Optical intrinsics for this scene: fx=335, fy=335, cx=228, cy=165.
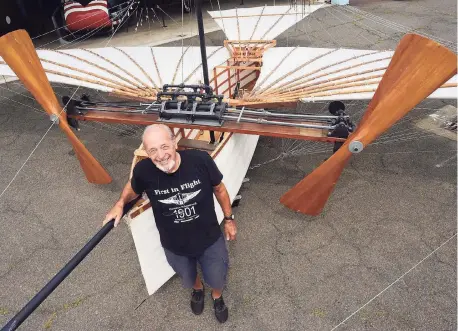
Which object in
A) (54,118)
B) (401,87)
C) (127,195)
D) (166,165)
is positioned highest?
(401,87)

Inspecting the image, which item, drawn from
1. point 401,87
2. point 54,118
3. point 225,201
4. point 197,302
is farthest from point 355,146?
point 54,118

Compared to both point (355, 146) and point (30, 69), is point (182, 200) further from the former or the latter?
point (30, 69)

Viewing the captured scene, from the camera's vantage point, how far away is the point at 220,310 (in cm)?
292

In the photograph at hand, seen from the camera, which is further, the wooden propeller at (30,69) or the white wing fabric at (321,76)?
the white wing fabric at (321,76)

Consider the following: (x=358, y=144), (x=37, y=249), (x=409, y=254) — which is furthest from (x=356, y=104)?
(x=37, y=249)

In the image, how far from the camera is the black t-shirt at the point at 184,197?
7.47ft

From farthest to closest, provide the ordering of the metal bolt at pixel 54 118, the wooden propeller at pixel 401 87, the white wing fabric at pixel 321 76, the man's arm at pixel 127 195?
the white wing fabric at pixel 321 76
the metal bolt at pixel 54 118
the man's arm at pixel 127 195
the wooden propeller at pixel 401 87

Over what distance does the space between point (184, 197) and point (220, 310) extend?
1225 millimetres

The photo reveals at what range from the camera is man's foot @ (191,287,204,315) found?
2.99 m

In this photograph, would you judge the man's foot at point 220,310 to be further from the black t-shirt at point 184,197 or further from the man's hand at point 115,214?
the man's hand at point 115,214

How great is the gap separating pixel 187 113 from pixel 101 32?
29.1ft

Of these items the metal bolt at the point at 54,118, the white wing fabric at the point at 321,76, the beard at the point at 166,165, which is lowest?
the white wing fabric at the point at 321,76

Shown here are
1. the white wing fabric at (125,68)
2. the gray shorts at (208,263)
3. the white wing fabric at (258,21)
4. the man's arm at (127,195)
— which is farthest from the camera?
the white wing fabric at (258,21)

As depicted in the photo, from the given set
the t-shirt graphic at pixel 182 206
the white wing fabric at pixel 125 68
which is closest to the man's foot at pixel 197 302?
the t-shirt graphic at pixel 182 206
